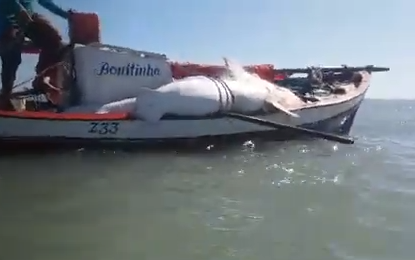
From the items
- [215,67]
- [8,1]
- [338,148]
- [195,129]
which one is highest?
[8,1]

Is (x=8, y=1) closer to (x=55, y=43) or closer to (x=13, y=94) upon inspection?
(x=55, y=43)

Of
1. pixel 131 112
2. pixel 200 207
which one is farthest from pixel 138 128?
pixel 200 207

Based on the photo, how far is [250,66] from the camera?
53.5ft

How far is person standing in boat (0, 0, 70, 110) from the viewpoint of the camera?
10.7 m

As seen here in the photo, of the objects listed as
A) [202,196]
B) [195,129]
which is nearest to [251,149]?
[195,129]

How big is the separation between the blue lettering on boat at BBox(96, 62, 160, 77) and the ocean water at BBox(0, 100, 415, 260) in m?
1.96

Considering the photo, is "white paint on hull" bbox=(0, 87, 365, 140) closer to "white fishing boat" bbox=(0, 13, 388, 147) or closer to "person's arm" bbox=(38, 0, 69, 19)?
"white fishing boat" bbox=(0, 13, 388, 147)

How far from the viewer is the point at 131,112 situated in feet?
35.0

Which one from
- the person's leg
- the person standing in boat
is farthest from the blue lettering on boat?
the person's leg

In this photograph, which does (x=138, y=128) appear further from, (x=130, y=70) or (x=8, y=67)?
(x=8, y=67)

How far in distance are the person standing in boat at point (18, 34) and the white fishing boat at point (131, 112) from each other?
476 millimetres

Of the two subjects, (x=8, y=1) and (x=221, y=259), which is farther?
(x=8, y=1)

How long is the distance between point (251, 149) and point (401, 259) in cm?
665

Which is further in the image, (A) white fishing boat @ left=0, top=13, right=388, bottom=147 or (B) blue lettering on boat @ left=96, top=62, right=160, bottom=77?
(B) blue lettering on boat @ left=96, top=62, right=160, bottom=77
